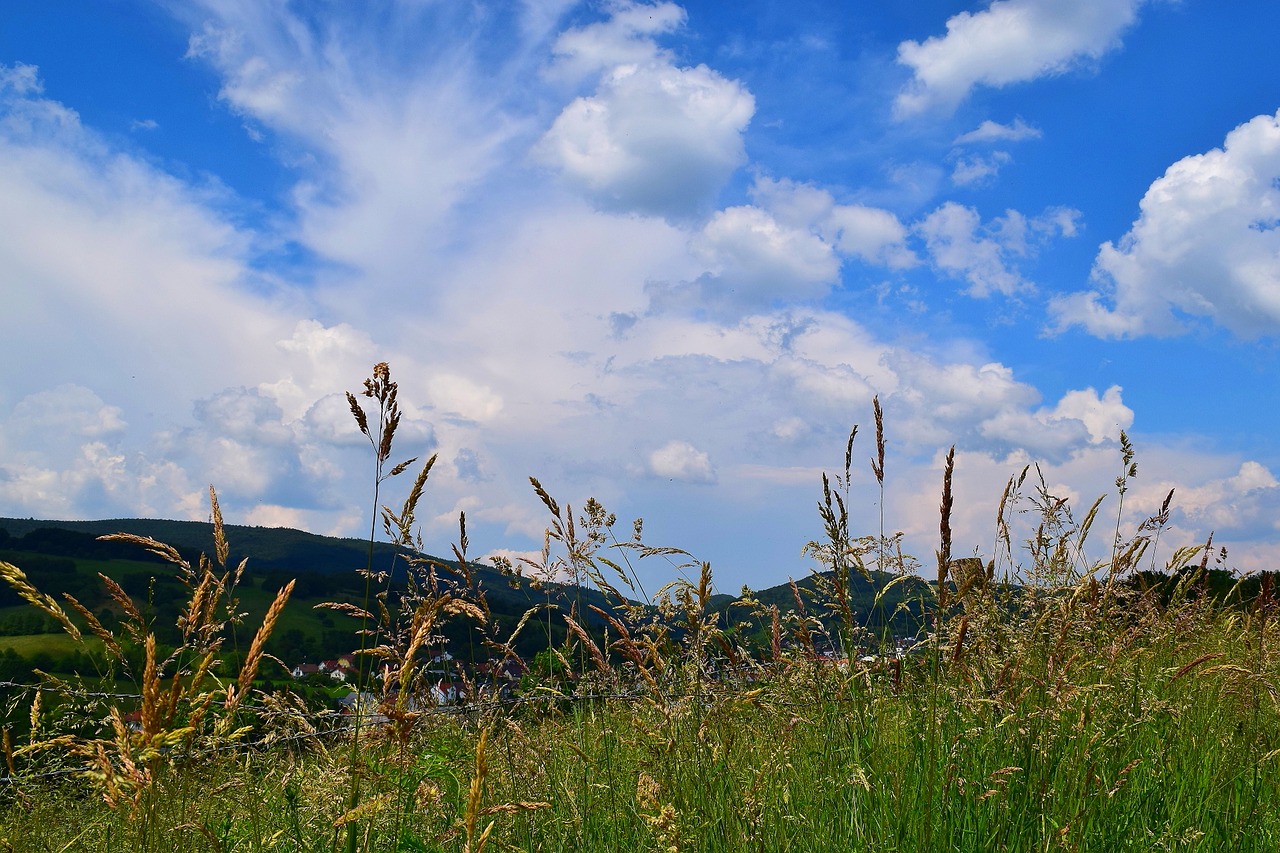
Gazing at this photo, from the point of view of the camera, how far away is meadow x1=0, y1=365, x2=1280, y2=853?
8.05 feet

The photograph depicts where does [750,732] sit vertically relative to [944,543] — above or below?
below

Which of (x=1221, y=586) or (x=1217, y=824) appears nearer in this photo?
(x=1217, y=824)

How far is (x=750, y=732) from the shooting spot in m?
4.48

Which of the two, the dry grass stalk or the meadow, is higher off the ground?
the dry grass stalk

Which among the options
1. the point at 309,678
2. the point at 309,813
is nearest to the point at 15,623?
the point at 309,678

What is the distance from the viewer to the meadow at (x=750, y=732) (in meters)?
2.46

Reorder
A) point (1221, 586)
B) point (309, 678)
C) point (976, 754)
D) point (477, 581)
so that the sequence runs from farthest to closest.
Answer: point (1221, 586)
point (309, 678)
point (477, 581)
point (976, 754)

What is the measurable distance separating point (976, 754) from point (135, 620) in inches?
126

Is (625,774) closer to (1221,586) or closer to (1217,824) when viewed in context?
(1217,824)

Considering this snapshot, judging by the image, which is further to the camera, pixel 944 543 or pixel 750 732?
pixel 750 732

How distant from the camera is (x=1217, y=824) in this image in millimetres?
3094

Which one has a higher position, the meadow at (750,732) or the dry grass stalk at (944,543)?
the dry grass stalk at (944,543)

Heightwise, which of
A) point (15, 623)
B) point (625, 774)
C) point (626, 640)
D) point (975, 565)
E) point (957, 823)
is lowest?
point (15, 623)

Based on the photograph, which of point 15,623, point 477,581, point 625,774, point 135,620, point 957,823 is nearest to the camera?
point 135,620
